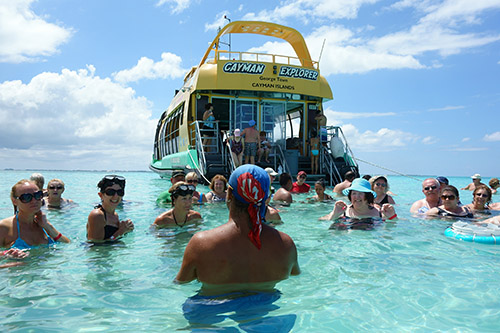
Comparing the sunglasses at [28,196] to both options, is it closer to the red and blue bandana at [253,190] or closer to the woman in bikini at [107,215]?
the woman in bikini at [107,215]

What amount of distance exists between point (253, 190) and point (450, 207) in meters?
5.43

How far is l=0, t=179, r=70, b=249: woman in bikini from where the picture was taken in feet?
12.4

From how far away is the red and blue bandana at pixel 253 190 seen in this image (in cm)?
225

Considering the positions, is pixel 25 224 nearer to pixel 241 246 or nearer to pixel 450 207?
pixel 241 246

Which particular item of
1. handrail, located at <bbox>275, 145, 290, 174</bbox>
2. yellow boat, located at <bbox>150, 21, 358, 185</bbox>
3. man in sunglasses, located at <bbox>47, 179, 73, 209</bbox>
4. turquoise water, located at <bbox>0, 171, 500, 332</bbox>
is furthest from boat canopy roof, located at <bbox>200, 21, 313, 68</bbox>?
turquoise water, located at <bbox>0, 171, 500, 332</bbox>

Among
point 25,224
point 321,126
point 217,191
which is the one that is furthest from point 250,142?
point 25,224

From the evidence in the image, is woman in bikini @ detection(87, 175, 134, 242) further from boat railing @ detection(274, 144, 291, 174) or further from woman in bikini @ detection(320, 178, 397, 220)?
boat railing @ detection(274, 144, 291, 174)

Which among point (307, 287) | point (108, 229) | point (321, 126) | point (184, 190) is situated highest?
point (321, 126)

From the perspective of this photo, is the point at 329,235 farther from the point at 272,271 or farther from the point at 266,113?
the point at 266,113

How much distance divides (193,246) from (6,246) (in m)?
2.73

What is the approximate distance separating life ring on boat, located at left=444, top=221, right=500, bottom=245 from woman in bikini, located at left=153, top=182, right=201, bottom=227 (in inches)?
142

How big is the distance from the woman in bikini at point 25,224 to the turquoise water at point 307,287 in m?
0.15

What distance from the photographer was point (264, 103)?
47.4 feet

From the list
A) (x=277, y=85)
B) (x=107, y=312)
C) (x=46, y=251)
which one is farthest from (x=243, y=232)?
(x=277, y=85)
